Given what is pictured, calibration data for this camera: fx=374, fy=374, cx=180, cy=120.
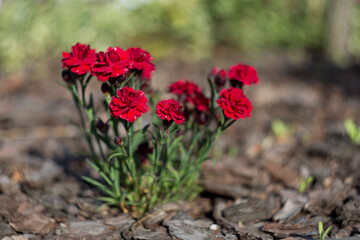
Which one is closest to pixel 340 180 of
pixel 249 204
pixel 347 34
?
pixel 249 204

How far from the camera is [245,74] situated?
65.0 inches

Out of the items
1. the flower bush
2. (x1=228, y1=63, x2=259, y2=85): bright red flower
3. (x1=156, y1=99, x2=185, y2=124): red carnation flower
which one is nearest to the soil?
the flower bush

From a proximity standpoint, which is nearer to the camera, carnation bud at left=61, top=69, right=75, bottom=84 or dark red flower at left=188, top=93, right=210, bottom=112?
carnation bud at left=61, top=69, right=75, bottom=84

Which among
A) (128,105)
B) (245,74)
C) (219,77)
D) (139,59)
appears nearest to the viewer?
(128,105)

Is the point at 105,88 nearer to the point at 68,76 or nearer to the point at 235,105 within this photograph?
the point at 68,76

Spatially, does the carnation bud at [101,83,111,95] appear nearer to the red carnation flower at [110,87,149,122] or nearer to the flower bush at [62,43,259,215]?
the flower bush at [62,43,259,215]

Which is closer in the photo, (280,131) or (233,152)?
(233,152)

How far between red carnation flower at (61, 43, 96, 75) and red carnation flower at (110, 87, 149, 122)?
194 mm

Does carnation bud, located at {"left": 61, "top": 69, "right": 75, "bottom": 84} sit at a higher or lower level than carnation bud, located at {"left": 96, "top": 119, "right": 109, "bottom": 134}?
higher

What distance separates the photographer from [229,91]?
61.5 inches

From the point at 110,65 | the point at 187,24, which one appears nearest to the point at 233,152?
the point at 110,65

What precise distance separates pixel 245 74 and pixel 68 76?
31.2 inches

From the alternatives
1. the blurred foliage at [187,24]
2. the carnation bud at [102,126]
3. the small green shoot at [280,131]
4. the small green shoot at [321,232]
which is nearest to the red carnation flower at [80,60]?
the carnation bud at [102,126]

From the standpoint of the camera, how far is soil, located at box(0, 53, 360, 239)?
1.73 meters
